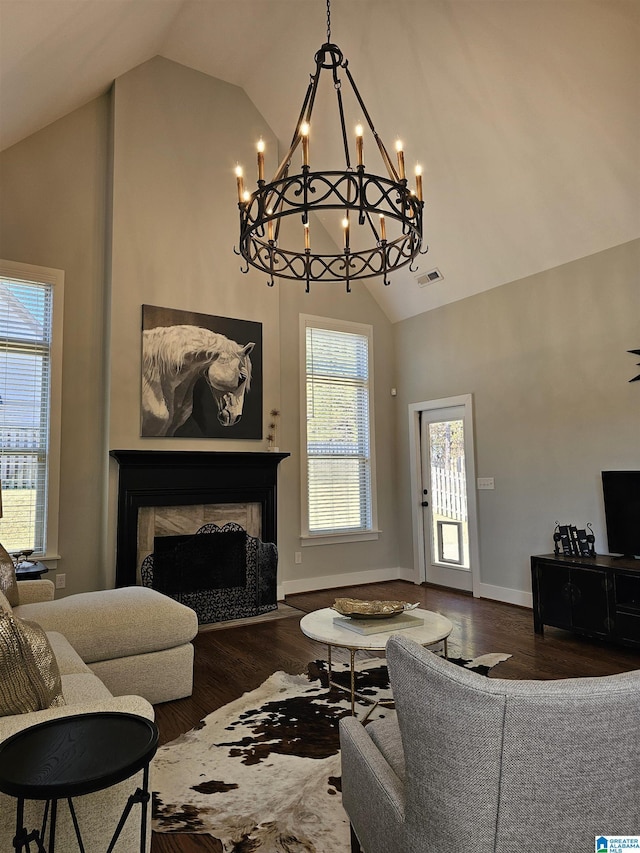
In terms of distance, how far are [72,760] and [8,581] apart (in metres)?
2.21

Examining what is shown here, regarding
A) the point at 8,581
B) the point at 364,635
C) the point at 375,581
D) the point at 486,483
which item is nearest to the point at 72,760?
the point at 364,635

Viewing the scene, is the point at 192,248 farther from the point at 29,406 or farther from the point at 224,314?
the point at 29,406

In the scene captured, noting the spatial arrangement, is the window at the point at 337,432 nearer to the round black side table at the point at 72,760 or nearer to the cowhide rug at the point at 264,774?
the cowhide rug at the point at 264,774

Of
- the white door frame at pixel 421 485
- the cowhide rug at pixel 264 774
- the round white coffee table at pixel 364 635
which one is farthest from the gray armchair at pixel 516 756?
the white door frame at pixel 421 485

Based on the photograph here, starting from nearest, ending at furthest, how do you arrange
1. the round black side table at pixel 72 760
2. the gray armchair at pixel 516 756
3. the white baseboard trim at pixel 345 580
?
the gray armchair at pixel 516 756
the round black side table at pixel 72 760
the white baseboard trim at pixel 345 580

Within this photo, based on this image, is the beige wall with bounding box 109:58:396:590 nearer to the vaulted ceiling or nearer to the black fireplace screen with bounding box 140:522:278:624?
the vaulted ceiling

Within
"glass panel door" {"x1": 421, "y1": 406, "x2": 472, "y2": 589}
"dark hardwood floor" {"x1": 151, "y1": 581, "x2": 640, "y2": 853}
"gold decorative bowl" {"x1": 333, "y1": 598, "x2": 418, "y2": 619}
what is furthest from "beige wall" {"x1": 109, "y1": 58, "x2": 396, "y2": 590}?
"gold decorative bowl" {"x1": 333, "y1": 598, "x2": 418, "y2": 619}

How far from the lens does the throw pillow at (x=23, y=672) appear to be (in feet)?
5.13

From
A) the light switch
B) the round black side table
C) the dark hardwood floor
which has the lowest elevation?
the dark hardwood floor

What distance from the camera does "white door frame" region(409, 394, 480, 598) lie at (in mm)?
5727

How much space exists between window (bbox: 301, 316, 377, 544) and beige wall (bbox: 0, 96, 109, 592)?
2.14m

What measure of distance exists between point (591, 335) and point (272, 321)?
9.70ft

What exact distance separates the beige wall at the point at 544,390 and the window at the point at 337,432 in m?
0.90

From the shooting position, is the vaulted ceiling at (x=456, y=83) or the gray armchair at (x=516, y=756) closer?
the gray armchair at (x=516, y=756)
